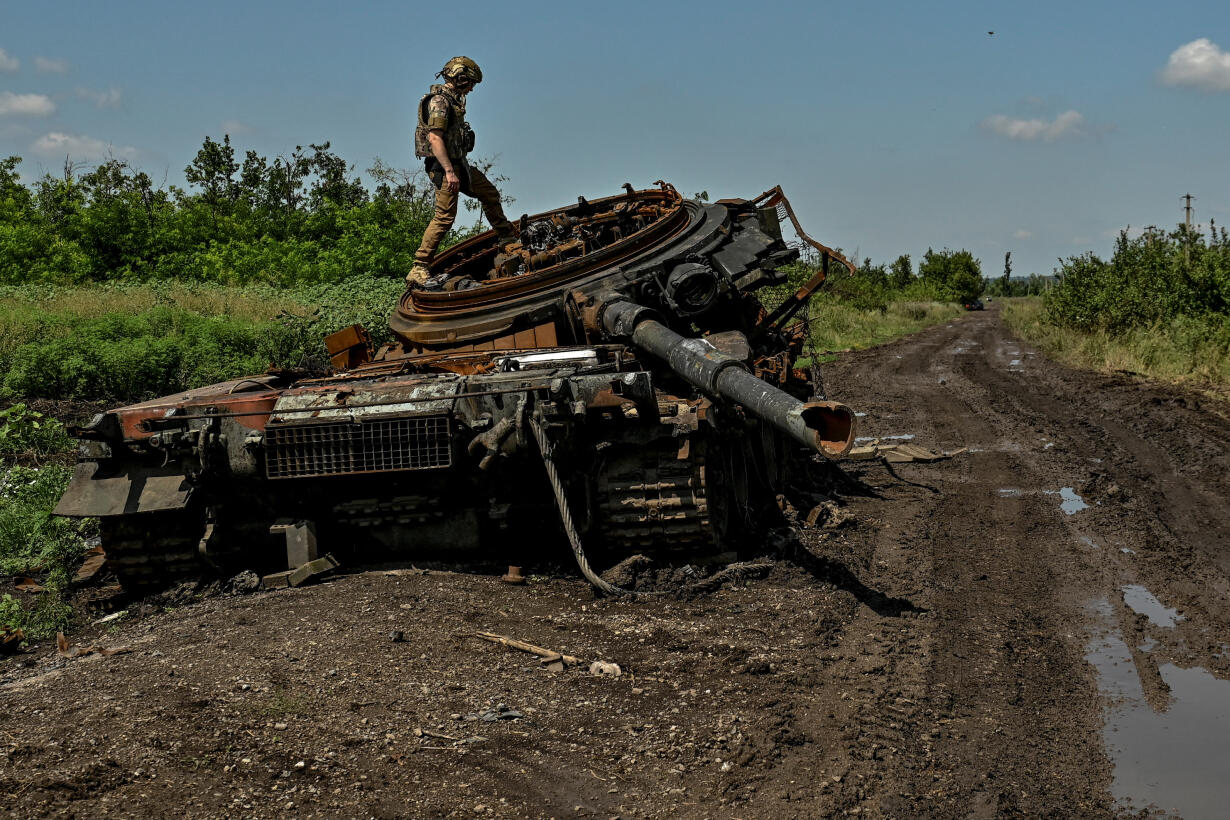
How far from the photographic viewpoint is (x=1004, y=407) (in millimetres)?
16000

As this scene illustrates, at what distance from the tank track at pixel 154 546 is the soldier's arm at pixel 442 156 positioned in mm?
3482

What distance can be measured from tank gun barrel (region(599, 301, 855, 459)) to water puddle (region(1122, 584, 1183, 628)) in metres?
2.56

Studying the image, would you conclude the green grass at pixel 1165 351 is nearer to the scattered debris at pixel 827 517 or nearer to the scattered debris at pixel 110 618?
the scattered debris at pixel 827 517

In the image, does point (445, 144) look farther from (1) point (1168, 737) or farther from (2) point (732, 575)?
(1) point (1168, 737)

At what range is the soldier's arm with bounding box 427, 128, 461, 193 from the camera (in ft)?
29.5

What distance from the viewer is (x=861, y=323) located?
1414 inches

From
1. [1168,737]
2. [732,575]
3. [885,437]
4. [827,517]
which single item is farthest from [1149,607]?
[885,437]

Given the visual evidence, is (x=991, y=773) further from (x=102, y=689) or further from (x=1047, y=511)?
(x=1047, y=511)

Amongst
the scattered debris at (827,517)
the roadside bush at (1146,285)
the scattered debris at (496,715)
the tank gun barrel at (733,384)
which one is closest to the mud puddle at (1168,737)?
the tank gun barrel at (733,384)

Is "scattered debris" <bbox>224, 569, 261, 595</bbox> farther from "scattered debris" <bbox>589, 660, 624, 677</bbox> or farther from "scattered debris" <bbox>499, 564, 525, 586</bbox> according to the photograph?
"scattered debris" <bbox>589, 660, 624, 677</bbox>

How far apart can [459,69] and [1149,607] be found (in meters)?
6.32

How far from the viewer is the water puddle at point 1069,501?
906cm

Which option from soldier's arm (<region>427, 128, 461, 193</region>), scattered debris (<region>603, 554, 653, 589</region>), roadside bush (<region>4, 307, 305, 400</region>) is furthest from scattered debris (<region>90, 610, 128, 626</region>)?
roadside bush (<region>4, 307, 305, 400</region>)

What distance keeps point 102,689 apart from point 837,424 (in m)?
3.57
